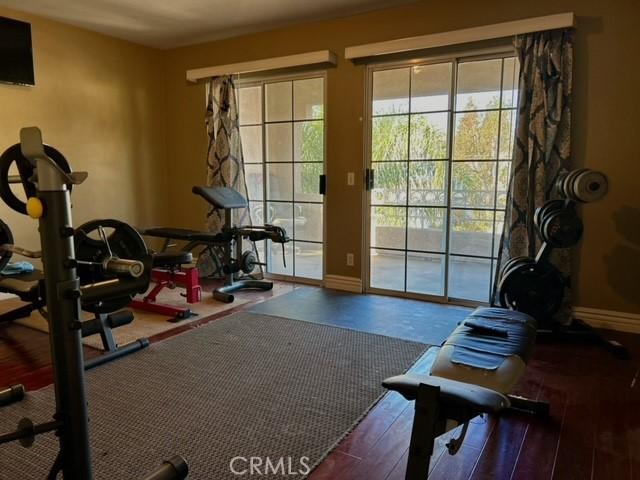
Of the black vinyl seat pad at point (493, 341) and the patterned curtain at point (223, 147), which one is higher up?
the patterned curtain at point (223, 147)

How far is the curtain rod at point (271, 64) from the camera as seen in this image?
402 cm

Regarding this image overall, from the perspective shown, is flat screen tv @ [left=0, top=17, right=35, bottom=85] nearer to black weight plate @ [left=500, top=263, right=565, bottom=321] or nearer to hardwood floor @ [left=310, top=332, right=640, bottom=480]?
hardwood floor @ [left=310, top=332, right=640, bottom=480]

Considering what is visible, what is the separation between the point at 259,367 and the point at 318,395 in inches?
18.2

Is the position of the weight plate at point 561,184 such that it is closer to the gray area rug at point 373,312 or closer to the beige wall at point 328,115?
the beige wall at point 328,115

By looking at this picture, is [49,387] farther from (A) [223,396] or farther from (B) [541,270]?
(B) [541,270]

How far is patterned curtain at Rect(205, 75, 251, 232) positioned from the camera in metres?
4.60

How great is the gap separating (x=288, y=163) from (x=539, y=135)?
2331 mm

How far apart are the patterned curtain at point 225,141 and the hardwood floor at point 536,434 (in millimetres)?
2498

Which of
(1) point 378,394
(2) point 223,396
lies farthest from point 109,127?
(1) point 378,394

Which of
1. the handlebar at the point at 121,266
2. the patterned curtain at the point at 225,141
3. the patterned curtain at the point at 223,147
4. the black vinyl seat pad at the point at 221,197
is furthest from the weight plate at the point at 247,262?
the handlebar at the point at 121,266

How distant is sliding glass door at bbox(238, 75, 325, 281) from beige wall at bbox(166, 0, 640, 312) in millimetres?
196

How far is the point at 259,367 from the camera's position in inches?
101

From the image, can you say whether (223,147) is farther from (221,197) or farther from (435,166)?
(435,166)

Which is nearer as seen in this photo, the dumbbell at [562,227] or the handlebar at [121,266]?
the handlebar at [121,266]
